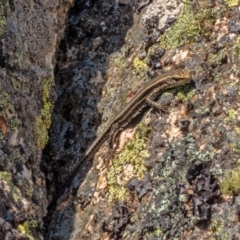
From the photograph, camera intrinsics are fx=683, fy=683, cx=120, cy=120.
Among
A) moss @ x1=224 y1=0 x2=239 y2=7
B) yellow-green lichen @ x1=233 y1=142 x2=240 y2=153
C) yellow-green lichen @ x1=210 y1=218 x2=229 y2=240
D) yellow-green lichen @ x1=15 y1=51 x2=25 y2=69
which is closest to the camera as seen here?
yellow-green lichen @ x1=210 y1=218 x2=229 y2=240

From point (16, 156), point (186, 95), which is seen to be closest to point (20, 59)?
point (16, 156)

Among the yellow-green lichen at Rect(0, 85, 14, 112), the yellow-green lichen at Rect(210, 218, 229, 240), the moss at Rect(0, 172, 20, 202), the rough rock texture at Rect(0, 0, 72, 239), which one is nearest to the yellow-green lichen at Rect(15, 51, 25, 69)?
the rough rock texture at Rect(0, 0, 72, 239)

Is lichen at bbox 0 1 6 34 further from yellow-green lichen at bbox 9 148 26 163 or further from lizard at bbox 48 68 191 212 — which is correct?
lizard at bbox 48 68 191 212

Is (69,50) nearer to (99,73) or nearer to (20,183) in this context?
(99,73)

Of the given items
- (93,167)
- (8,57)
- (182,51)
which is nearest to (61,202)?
(93,167)

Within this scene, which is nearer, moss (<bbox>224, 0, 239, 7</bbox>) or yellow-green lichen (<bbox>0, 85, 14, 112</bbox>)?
yellow-green lichen (<bbox>0, 85, 14, 112</bbox>)

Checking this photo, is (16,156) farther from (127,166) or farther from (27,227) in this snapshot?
(127,166)
